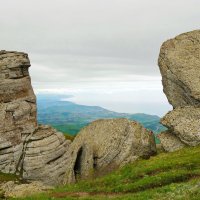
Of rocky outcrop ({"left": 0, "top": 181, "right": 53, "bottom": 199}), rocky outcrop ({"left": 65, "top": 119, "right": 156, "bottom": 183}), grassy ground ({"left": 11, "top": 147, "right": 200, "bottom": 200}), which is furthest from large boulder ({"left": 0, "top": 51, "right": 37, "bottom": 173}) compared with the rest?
grassy ground ({"left": 11, "top": 147, "right": 200, "bottom": 200})

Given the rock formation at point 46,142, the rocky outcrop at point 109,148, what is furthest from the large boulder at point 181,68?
the rocky outcrop at point 109,148

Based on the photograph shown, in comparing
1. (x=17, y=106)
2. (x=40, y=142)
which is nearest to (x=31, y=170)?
(x=40, y=142)

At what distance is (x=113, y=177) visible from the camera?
51.1m

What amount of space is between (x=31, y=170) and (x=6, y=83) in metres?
17.3

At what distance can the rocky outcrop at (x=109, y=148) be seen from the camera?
68.0 meters

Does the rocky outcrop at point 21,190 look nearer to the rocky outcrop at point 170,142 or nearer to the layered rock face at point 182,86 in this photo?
the rocky outcrop at point 170,142

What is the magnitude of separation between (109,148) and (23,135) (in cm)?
1713

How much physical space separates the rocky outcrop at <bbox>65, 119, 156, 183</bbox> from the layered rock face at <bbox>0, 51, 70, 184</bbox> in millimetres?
4042

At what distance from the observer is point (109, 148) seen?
227ft

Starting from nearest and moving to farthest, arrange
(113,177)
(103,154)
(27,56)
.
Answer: (113,177)
(103,154)
(27,56)

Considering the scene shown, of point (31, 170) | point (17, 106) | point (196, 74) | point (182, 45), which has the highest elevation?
point (182, 45)

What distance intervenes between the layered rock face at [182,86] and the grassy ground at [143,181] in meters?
8.86

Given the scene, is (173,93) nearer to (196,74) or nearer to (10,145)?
(196,74)

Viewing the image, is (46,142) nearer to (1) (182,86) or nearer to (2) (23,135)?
(2) (23,135)
